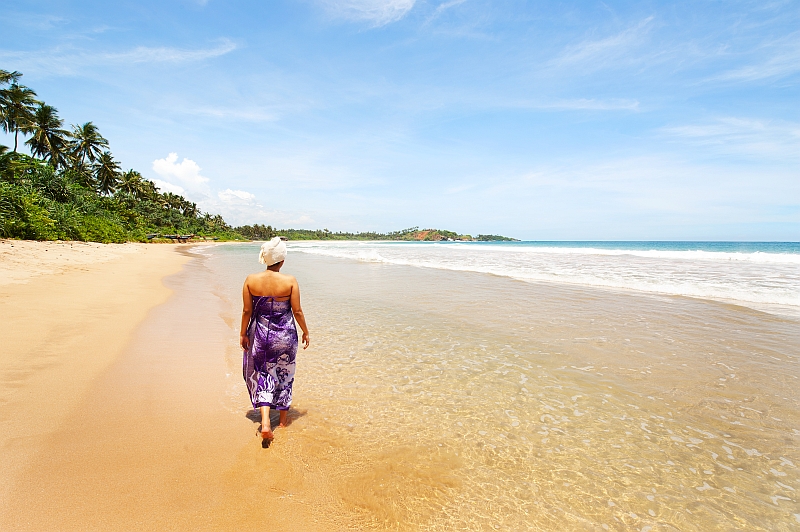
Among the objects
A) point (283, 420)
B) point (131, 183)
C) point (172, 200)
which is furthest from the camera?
point (172, 200)

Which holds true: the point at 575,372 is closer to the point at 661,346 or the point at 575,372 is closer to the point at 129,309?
the point at 661,346

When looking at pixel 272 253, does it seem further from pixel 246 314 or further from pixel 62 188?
pixel 62 188

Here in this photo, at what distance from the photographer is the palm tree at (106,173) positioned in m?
59.8

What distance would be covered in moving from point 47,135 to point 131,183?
2125 centimetres

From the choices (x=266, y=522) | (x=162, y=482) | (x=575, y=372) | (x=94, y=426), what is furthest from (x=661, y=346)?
(x=94, y=426)

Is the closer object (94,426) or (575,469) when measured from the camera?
(575,469)

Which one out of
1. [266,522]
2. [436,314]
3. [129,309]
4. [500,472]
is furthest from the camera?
[436,314]

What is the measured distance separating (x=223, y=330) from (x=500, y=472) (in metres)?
6.21

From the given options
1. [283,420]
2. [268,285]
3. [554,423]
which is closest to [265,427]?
[283,420]

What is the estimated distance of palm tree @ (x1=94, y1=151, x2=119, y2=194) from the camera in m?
59.8

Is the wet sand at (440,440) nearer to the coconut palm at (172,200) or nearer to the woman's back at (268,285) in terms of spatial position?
the woman's back at (268,285)

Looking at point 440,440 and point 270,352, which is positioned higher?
point 270,352

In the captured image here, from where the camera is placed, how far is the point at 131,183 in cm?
7000

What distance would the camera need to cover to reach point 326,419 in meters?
4.05
